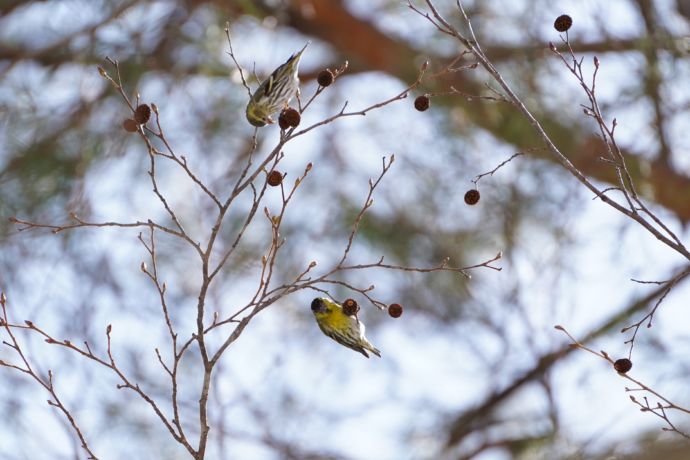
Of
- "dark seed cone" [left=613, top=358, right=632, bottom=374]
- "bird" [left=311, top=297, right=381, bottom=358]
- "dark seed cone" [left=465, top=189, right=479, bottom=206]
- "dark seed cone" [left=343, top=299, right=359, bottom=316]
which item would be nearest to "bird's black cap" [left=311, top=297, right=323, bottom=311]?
"bird" [left=311, top=297, right=381, bottom=358]

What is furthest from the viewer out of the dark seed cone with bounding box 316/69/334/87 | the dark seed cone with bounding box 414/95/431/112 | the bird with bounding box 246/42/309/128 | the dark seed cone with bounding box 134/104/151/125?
the bird with bounding box 246/42/309/128

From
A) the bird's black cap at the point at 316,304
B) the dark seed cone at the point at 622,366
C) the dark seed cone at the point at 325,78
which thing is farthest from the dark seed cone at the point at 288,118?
the bird's black cap at the point at 316,304

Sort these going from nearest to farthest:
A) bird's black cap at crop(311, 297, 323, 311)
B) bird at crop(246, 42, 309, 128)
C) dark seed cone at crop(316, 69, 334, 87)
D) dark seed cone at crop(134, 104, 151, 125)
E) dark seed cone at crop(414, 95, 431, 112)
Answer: dark seed cone at crop(134, 104, 151, 125)
dark seed cone at crop(316, 69, 334, 87)
dark seed cone at crop(414, 95, 431, 112)
bird at crop(246, 42, 309, 128)
bird's black cap at crop(311, 297, 323, 311)

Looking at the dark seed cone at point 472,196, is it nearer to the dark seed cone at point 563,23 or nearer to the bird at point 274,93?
the dark seed cone at point 563,23

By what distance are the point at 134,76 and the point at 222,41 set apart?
46 centimetres

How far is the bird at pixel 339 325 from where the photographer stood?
2.88 m

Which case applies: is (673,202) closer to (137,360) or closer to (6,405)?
(137,360)

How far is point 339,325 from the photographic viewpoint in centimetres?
289

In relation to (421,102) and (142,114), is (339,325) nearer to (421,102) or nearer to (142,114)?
(421,102)

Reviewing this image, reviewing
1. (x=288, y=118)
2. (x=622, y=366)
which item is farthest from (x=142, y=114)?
(x=622, y=366)

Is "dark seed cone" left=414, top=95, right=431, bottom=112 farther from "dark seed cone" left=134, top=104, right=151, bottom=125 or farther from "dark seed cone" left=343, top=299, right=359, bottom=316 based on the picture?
"dark seed cone" left=134, top=104, right=151, bottom=125

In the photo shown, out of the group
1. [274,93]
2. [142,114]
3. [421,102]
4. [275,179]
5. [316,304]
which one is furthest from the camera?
[316,304]

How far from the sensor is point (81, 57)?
4277 mm

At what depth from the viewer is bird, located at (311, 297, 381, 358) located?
2881 millimetres
